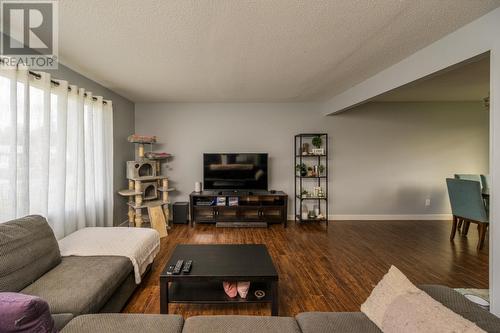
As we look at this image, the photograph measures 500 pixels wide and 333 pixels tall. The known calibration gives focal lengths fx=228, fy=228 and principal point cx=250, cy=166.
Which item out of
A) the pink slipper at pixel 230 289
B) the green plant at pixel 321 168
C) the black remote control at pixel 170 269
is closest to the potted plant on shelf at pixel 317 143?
the green plant at pixel 321 168

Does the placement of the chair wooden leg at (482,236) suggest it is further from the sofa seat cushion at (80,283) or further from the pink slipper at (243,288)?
the sofa seat cushion at (80,283)

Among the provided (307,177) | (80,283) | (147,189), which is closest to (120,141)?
(147,189)

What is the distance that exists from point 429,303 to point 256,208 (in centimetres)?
349

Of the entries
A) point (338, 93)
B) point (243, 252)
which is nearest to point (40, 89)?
point (243, 252)

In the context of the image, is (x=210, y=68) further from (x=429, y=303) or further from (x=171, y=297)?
(x=429, y=303)

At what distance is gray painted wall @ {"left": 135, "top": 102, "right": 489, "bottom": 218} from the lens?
4.72m

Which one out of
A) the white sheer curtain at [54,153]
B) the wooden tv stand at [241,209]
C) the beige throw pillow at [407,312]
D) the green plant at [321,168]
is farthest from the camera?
the green plant at [321,168]

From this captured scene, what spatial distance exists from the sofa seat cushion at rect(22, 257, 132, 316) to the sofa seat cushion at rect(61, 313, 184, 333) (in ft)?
0.79

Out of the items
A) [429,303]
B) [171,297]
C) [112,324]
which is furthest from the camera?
[171,297]

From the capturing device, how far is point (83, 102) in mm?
2945

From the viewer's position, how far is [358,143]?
4.77 meters

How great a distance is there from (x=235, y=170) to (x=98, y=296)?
317cm

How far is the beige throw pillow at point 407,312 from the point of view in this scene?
2.72 feet

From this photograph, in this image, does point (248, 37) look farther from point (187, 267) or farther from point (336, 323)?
point (336, 323)
